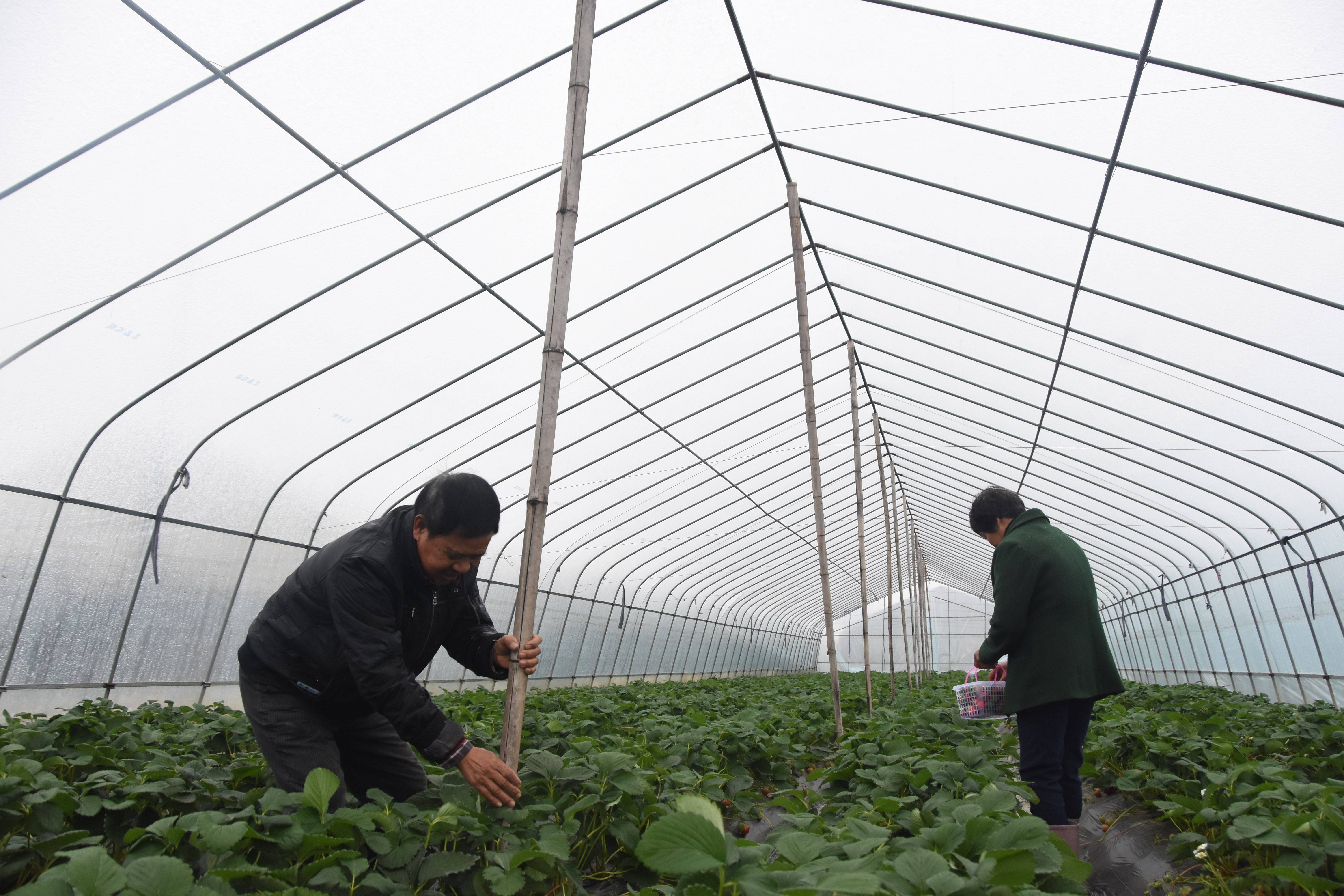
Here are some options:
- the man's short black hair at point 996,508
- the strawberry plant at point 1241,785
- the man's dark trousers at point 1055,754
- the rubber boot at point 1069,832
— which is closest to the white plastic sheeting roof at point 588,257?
the man's short black hair at point 996,508

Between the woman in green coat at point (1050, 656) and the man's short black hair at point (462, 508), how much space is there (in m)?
2.43

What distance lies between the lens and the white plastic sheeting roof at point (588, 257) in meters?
5.52

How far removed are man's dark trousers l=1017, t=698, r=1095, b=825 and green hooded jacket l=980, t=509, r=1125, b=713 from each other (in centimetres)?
9

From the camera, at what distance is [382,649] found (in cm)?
275

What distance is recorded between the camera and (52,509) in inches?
293

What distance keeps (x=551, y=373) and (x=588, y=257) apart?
199 inches

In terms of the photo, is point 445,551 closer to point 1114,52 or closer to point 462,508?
point 462,508

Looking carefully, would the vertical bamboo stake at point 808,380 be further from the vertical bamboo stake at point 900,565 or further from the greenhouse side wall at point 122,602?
the greenhouse side wall at point 122,602

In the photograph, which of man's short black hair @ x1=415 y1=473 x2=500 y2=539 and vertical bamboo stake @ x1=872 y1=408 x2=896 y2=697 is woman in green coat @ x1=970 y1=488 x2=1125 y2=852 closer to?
man's short black hair @ x1=415 y1=473 x2=500 y2=539

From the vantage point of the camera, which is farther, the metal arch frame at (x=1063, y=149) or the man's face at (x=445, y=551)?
the metal arch frame at (x=1063, y=149)

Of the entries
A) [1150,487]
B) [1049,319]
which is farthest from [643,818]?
[1150,487]

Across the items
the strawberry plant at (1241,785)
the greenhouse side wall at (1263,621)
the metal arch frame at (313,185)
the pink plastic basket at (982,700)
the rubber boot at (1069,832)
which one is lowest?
the rubber boot at (1069,832)

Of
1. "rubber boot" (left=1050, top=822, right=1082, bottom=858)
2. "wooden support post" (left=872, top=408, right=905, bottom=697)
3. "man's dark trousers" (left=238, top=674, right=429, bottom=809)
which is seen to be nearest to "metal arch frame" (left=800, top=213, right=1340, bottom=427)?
"wooden support post" (left=872, top=408, right=905, bottom=697)

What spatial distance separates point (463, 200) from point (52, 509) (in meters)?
4.78
